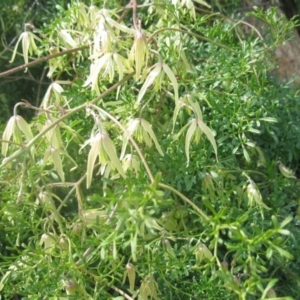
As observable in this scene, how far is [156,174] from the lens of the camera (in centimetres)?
86

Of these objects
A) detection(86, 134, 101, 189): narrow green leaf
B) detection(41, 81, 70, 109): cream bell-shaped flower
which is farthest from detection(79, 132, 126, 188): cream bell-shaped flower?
detection(41, 81, 70, 109): cream bell-shaped flower

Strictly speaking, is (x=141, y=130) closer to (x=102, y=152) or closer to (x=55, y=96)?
(x=102, y=152)

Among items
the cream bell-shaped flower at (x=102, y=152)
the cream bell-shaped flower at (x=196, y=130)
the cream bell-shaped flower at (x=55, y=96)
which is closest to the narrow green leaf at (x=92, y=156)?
the cream bell-shaped flower at (x=102, y=152)

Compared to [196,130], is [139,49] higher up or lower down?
higher up

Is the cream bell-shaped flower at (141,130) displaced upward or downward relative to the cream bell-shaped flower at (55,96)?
downward

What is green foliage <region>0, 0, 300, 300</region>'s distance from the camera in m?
0.95

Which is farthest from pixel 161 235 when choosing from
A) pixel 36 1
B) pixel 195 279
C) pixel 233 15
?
pixel 36 1

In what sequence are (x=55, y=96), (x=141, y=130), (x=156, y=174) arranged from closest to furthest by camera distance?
1. (x=156, y=174)
2. (x=141, y=130)
3. (x=55, y=96)

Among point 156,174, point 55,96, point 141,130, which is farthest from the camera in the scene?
point 55,96

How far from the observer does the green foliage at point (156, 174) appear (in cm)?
95

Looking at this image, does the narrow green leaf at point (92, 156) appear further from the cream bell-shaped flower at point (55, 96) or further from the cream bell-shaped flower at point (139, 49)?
the cream bell-shaped flower at point (55, 96)

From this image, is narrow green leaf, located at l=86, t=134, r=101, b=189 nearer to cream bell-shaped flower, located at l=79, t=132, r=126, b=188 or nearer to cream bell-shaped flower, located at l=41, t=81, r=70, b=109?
cream bell-shaped flower, located at l=79, t=132, r=126, b=188

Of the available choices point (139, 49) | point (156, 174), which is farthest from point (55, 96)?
point (156, 174)

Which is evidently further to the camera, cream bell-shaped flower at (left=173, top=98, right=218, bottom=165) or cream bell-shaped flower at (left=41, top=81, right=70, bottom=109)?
cream bell-shaped flower at (left=41, top=81, right=70, bottom=109)
